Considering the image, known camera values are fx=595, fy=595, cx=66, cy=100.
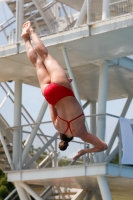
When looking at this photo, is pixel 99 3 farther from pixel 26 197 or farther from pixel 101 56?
pixel 26 197

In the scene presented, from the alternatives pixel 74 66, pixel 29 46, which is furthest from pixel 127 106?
pixel 29 46

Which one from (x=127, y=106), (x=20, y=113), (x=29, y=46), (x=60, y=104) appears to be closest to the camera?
(x=60, y=104)

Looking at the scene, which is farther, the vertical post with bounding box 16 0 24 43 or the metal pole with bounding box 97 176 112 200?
the vertical post with bounding box 16 0 24 43

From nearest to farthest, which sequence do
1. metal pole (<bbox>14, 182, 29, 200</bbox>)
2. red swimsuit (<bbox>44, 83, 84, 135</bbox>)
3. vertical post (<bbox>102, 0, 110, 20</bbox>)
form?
red swimsuit (<bbox>44, 83, 84, 135</bbox>) < vertical post (<bbox>102, 0, 110, 20</bbox>) < metal pole (<bbox>14, 182, 29, 200</bbox>)

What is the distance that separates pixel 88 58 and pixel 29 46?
1124 cm

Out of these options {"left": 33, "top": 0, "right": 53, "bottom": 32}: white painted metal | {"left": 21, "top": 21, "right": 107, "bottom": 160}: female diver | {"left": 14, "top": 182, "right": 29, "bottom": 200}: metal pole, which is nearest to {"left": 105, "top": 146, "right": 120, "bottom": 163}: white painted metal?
{"left": 14, "top": 182, "right": 29, "bottom": 200}: metal pole

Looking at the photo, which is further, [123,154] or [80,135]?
[123,154]

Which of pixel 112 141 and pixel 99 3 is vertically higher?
pixel 99 3

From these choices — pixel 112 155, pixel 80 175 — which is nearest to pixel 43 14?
pixel 112 155

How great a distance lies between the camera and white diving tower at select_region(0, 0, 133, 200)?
1845cm

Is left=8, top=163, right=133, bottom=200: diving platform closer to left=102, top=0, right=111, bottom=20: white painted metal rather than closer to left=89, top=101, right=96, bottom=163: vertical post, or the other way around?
left=89, top=101, right=96, bottom=163: vertical post

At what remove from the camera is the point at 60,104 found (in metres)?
8.68

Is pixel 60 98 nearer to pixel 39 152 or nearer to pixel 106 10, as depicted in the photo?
pixel 106 10

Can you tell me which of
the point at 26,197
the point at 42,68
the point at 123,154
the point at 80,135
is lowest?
the point at 26,197
